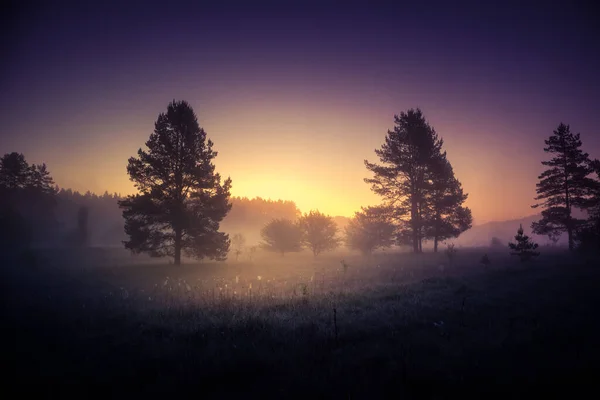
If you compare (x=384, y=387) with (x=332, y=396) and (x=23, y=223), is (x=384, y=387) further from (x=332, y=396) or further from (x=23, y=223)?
(x=23, y=223)

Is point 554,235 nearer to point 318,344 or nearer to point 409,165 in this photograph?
point 409,165

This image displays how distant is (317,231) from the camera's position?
1405 inches

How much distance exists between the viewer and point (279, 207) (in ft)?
371

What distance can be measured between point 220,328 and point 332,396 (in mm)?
4005

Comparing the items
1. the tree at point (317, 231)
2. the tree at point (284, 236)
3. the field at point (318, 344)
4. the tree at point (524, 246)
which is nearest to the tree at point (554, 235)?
the tree at point (524, 246)

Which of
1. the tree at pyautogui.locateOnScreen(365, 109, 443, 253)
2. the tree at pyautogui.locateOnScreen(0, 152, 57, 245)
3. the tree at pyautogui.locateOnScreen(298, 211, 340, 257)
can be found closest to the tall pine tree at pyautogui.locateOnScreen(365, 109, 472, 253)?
the tree at pyautogui.locateOnScreen(365, 109, 443, 253)

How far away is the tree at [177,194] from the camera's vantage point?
1969cm

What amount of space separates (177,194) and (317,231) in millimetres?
19941

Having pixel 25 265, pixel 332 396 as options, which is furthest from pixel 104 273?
pixel 332 396

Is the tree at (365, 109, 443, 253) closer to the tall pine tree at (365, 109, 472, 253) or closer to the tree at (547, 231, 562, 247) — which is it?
the tall pine tree at (365, 109, 472, 253)

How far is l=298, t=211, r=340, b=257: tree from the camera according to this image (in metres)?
35.7

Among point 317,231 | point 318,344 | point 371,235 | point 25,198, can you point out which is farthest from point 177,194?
point 25,198

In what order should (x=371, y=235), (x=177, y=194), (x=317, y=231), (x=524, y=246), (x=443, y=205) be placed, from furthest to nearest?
1. (x=317, y=231)
2. (x=371, y=235)
3. (x=443, y=205)
4. (x=177, y=194)
5. (x=524, y=246)

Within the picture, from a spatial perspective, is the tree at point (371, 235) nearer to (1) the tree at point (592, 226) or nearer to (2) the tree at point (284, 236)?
(2) the tree at point (284, 236)
